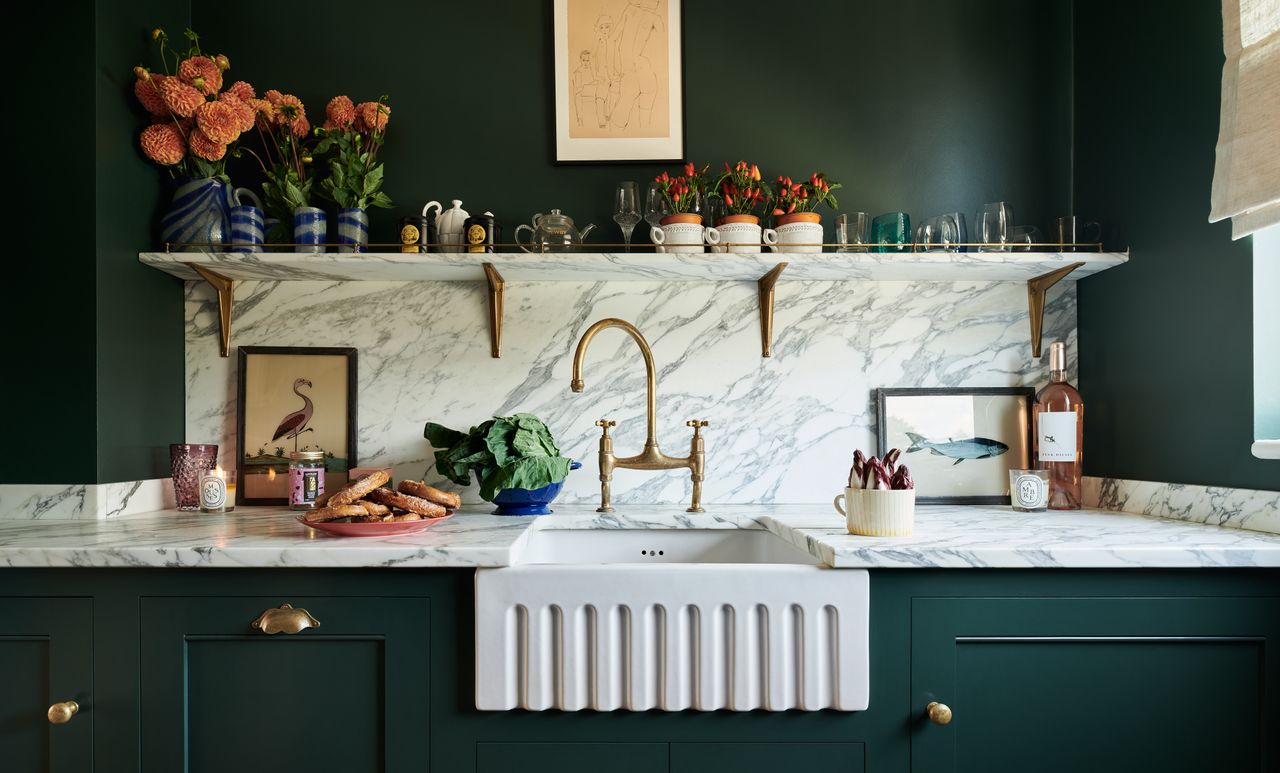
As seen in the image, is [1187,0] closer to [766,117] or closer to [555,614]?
[766,117]

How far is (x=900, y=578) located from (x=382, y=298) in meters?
Answer: 1.48

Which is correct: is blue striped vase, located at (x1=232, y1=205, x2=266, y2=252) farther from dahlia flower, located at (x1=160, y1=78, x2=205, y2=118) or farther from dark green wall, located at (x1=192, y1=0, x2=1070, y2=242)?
dark green wall, located at (x1=192, y1=0, x2=1070, y2=242)

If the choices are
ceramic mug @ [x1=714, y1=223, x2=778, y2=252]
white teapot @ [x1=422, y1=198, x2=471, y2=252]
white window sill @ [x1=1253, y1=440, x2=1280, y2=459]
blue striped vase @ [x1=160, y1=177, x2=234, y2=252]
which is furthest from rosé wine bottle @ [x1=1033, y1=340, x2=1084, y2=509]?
blue striped vase @ [x1=160, y1=177, x2=234, y2=252]

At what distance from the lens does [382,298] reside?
2129 millimetres

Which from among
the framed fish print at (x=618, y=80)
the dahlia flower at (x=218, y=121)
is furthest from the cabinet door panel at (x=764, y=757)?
the dahlia flower at (x=218, y=121)

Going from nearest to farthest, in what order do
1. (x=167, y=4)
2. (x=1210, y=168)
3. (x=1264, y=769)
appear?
(x=1264, y=769), (x=1210, y=168), (x=167, y=4)

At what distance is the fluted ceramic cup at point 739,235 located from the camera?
193 cm

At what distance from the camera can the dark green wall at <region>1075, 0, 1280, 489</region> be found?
5.39 ft

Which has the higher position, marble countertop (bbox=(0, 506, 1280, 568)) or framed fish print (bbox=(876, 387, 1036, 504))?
framed fish print (bbox=(876, 387, 1036, 504))

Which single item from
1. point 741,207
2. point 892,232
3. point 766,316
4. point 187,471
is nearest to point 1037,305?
point 892,232

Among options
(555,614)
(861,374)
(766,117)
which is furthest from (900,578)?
(766,117)

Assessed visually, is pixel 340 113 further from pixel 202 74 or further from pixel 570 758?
pixel 570 758

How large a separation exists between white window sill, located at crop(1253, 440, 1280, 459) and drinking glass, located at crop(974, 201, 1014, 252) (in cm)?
69

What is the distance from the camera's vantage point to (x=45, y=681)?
4.56 ft
